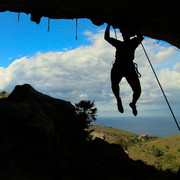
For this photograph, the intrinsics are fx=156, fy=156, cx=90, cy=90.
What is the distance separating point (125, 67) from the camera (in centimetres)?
704

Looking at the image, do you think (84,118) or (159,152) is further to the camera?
(159,152)

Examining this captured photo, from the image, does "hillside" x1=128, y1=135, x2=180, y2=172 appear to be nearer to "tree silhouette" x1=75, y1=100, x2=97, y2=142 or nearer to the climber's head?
"tree silhouette" x1=75, y1=100, x2=97, y2=142

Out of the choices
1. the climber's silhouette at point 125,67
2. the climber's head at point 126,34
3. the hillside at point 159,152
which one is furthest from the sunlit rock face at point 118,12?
the hillside at point 159,152

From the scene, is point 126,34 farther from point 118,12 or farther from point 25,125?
point 25,125

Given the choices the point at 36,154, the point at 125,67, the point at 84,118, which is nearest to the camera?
the point at 125,67

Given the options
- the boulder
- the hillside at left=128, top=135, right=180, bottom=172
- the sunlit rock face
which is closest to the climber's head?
the sunlit rock face

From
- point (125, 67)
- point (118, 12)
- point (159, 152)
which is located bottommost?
point (159, 152)

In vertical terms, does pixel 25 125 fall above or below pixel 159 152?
above

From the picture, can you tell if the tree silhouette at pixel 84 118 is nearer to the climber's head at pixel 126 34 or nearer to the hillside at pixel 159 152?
the climber's head at pixel 126 34

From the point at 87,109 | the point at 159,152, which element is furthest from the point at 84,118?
the point at 159,152

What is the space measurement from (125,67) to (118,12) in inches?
121

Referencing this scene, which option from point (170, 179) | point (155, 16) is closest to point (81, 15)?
point (155, 16)

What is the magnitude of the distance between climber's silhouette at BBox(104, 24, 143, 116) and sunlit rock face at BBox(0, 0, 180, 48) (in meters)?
1.31

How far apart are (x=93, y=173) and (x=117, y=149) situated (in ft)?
17.5
